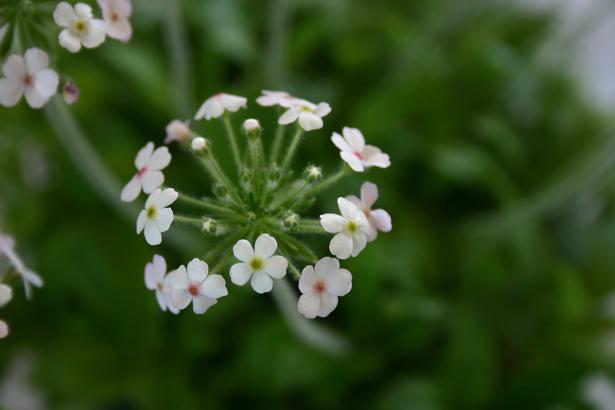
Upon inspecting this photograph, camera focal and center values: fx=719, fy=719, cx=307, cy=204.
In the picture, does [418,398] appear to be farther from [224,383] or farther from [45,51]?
[45,51]

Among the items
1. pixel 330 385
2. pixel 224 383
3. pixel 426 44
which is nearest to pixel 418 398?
pixel 330 385

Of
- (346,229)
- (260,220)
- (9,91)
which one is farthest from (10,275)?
(346,229)

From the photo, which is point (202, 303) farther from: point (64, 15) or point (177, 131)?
point (64, 15)

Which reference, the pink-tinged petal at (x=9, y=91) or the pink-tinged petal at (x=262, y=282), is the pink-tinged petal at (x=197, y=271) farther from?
the pink-tinged petal at (x=9, y=91)

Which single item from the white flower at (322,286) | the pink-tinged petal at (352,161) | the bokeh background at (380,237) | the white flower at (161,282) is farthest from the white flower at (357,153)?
the bokeh background at (380,237)

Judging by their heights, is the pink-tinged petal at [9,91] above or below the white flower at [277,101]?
below

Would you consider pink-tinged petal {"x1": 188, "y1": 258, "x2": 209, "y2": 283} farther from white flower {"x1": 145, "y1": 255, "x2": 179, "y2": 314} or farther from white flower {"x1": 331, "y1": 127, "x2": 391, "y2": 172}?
white flower {"x1": 331, "y1": 127, "x2": 391, "y2": 172}

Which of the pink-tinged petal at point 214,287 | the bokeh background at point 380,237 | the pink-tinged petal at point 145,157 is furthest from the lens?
the bokeh background at point 380,237

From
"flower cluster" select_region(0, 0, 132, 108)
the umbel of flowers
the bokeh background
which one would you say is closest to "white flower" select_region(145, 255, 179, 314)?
the umbel of flowers
